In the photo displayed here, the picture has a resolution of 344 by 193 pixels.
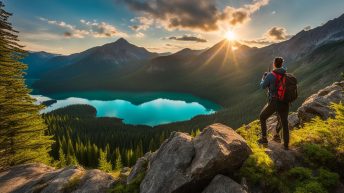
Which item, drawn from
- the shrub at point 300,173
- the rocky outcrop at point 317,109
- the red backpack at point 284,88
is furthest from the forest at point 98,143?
the shrub at point 300,173

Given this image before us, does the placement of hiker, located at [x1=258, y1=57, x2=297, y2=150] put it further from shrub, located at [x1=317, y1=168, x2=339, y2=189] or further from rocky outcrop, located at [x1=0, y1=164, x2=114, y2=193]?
rocky outcrop, located at [x1=0, y1=164, x2=114, y2=193]

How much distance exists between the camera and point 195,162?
10.9 meters

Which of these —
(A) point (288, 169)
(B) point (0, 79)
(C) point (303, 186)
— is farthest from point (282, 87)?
(B) point (0, 79)

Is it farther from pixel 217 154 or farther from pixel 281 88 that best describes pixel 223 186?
pixel 281 88

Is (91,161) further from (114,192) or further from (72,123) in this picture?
(72,123)

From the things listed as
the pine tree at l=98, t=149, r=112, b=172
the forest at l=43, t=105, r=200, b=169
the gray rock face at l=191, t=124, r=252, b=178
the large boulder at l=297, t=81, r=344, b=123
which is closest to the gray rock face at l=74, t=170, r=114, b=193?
the gray rock face at l=191, t=124, r=252, b=178

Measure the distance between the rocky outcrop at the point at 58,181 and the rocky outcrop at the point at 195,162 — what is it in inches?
146

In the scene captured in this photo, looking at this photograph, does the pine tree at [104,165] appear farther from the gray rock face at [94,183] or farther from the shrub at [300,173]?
the shrub at [300,173]

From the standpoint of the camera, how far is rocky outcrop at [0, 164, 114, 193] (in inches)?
548

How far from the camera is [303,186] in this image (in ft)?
31.4

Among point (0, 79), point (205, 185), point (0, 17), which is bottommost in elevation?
point (205, 185)

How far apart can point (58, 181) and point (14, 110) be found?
12.2 meters

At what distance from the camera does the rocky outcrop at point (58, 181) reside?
13914 millimetres

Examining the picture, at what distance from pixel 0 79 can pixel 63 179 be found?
1321 cm
